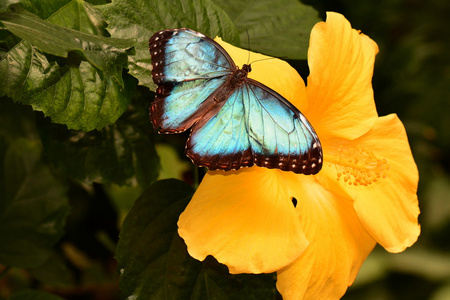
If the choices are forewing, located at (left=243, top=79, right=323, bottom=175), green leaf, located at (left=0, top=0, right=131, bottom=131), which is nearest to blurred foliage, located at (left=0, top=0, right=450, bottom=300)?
green leaf, located at (left=0, top=0, right=131, bottom=131)

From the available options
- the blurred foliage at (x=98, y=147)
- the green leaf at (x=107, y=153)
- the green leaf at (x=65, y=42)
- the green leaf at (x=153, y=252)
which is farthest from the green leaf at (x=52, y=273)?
the green leaf at (x=65, y=42)

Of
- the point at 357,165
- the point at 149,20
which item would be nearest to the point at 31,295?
the point at 149,20

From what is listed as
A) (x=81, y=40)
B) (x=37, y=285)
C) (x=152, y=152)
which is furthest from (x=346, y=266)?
(x=37, y=285)

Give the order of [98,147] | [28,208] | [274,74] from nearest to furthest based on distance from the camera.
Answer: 1. [274,74]
2. [98,147]
3. [28,208]

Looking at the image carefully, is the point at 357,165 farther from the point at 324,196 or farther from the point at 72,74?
the point at 72,74

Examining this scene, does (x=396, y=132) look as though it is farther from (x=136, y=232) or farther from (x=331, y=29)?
(x=136, y=232)

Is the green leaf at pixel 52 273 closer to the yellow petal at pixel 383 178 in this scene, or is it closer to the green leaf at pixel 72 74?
the green leaf at pixel 72 74
